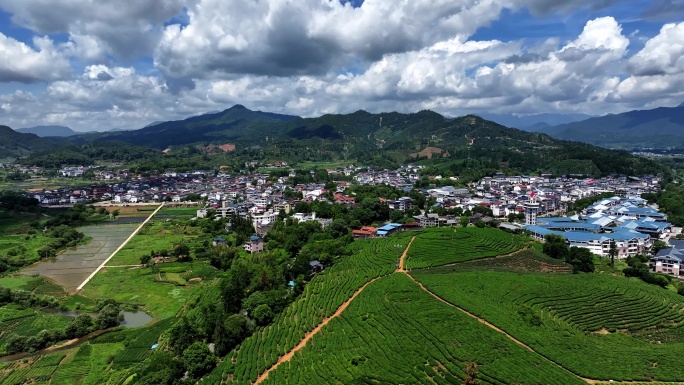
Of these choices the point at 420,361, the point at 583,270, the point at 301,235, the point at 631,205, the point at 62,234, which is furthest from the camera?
the point at 631,205

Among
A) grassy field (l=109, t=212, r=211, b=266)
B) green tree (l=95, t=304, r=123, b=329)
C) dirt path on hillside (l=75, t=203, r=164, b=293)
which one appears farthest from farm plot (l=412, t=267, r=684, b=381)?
grassy field (l=109, t=212, r=211, b=266)

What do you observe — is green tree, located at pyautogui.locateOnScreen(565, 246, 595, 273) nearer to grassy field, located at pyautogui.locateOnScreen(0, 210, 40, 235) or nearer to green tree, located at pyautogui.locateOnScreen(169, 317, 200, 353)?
green tree, located at pyautogui.locateOnScreen(169, 317, 200, 353)

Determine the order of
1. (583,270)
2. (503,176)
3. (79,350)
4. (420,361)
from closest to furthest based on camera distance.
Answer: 1. (420,361)
2. (79,350)
3. (583,270)
4. (503,176)

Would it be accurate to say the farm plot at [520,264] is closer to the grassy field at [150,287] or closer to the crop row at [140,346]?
the crop row at [140,346]

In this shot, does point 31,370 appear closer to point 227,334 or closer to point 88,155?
point 227,334

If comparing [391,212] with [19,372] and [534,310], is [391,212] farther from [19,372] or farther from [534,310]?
[19,372]

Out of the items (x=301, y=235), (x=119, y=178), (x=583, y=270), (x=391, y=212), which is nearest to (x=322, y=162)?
(x=119, y=178)

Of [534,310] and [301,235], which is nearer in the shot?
[534,310]

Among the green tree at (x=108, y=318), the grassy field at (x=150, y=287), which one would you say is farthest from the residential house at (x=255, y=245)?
the green tree at (x=108, y=318)
